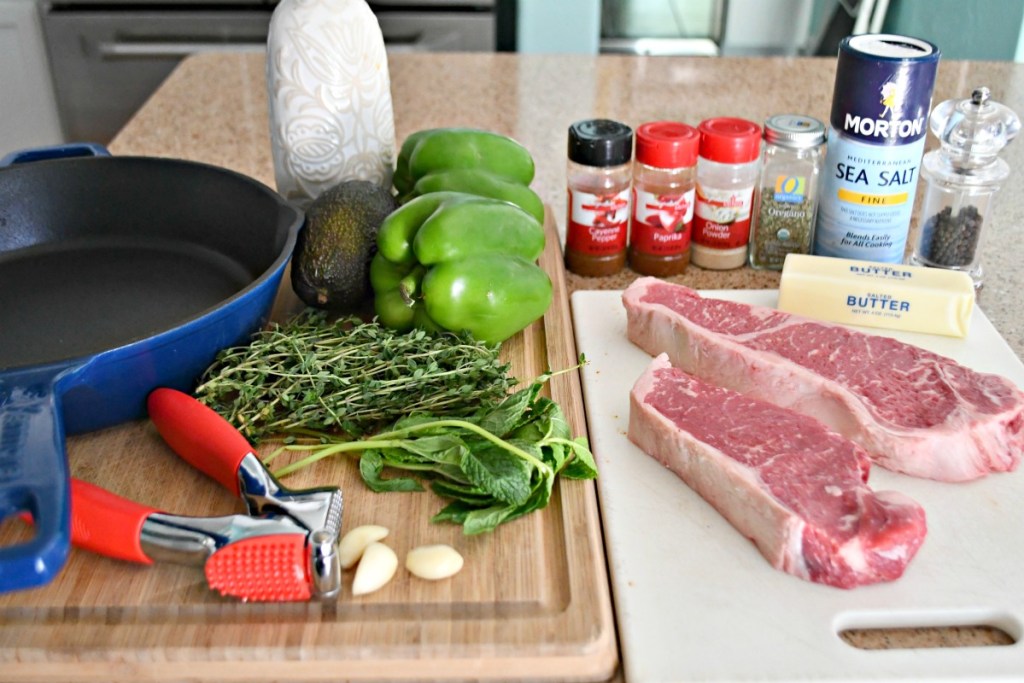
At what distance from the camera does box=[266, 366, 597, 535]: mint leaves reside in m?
0.99

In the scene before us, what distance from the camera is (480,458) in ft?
3.33

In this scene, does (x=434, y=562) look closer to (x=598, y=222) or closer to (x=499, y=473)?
(x=499, y=473)

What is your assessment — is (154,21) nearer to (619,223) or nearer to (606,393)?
(619,223)

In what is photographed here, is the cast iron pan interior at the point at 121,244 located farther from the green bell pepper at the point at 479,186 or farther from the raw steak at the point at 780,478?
the raw steak at the point at 780,478

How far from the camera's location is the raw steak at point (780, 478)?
940mm

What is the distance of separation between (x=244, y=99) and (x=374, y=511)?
1.49 m

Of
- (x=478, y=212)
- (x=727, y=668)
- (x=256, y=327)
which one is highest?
(x=478, y=212)

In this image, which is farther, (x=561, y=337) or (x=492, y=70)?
(x=492, y=70)

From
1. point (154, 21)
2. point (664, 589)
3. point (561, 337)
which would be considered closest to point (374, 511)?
point (664, 589)

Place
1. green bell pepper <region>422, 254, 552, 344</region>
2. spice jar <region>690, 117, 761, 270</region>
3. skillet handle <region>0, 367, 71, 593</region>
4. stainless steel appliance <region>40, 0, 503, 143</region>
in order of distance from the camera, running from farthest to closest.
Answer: stainless steel appliance <region>40, 0, 503, 143</region>, spice jar <region>690, 117, 761, 270</region>, green bell pepper <region>422, 254, 552, 344</region>, skillet handle <region>0, 367, 71, 593</region>

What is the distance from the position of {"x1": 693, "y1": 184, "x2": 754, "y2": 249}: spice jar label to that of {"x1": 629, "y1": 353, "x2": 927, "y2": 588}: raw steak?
1.31 feet

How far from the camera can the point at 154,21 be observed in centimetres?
309

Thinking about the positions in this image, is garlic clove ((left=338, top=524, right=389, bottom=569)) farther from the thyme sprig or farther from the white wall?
the white wall

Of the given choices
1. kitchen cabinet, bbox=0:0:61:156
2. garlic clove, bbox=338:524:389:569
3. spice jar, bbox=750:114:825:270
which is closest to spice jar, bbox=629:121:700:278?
spice jar, bbox=750:114:825:270
